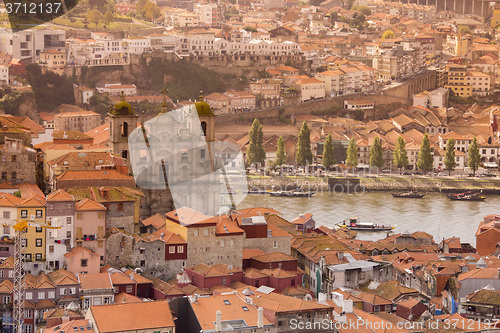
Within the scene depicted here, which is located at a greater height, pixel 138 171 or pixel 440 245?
pixel 138 171

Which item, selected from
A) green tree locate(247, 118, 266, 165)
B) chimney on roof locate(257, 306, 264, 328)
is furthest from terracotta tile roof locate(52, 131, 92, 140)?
green tree locate(247, 118, 266, 165)

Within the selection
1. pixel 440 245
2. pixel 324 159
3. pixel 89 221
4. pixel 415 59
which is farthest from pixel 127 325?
pixel 415 59

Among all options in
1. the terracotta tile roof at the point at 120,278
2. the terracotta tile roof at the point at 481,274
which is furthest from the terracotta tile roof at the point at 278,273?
the terracotta tile roof at the point at 481,274

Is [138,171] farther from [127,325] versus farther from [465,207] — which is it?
[465,207]

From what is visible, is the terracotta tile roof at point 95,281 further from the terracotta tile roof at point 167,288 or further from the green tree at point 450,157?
the green tree at point 450,157

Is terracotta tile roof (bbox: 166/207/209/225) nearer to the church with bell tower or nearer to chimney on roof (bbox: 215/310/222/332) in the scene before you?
the church with bell tower

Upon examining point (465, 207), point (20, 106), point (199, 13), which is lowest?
point (465, 207)
